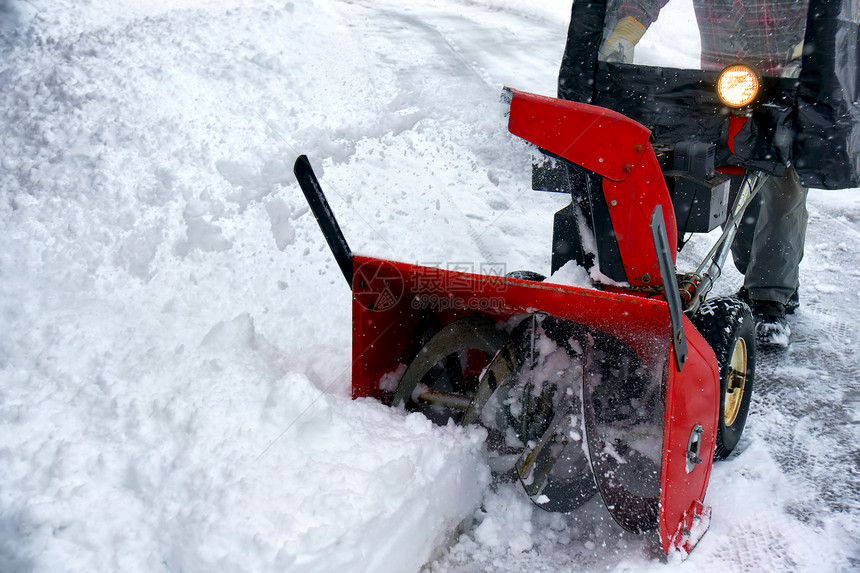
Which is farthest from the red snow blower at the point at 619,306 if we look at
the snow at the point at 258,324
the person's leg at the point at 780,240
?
the person's leg at the point at 780,240

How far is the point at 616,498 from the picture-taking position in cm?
224

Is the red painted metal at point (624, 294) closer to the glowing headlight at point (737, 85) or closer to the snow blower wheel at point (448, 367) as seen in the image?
the snow blower wheel at point (448, 367)

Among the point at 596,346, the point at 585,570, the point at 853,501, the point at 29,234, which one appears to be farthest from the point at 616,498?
the point at 29,234

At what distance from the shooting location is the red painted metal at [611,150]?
7.27 feet

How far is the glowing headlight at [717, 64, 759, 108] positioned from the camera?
248 cm

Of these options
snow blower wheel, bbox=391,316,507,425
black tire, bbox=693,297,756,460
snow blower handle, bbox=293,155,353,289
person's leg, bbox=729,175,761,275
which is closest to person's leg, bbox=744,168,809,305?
person's leg, bbox=729,175,761,275

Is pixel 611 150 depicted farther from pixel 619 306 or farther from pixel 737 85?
pixel 737 85

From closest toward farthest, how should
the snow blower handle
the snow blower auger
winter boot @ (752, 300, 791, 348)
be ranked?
the snow blower auger < the snow blower handle < winter boot @ (752, 300, 791, 348)

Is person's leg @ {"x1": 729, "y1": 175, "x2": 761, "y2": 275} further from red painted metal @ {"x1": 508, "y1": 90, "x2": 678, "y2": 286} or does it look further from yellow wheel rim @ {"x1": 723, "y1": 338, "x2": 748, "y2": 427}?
red painted metal @ {"x1": 508, "y1": 90, "x2": 678, "y2": 286}

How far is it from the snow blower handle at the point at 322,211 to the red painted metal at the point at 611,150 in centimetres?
77

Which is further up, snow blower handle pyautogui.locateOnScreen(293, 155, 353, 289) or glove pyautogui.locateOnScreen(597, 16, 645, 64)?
glove pyautogui.locateOnScreen(597, 16, 645, 64)

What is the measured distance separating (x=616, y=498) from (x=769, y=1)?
2.15 meters

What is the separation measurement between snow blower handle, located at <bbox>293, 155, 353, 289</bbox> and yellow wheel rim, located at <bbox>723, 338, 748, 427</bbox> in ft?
5.56

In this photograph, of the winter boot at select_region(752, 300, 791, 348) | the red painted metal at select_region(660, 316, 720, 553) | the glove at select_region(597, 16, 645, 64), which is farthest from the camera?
the winter boot at select_region(752, 300, 791, 348)
